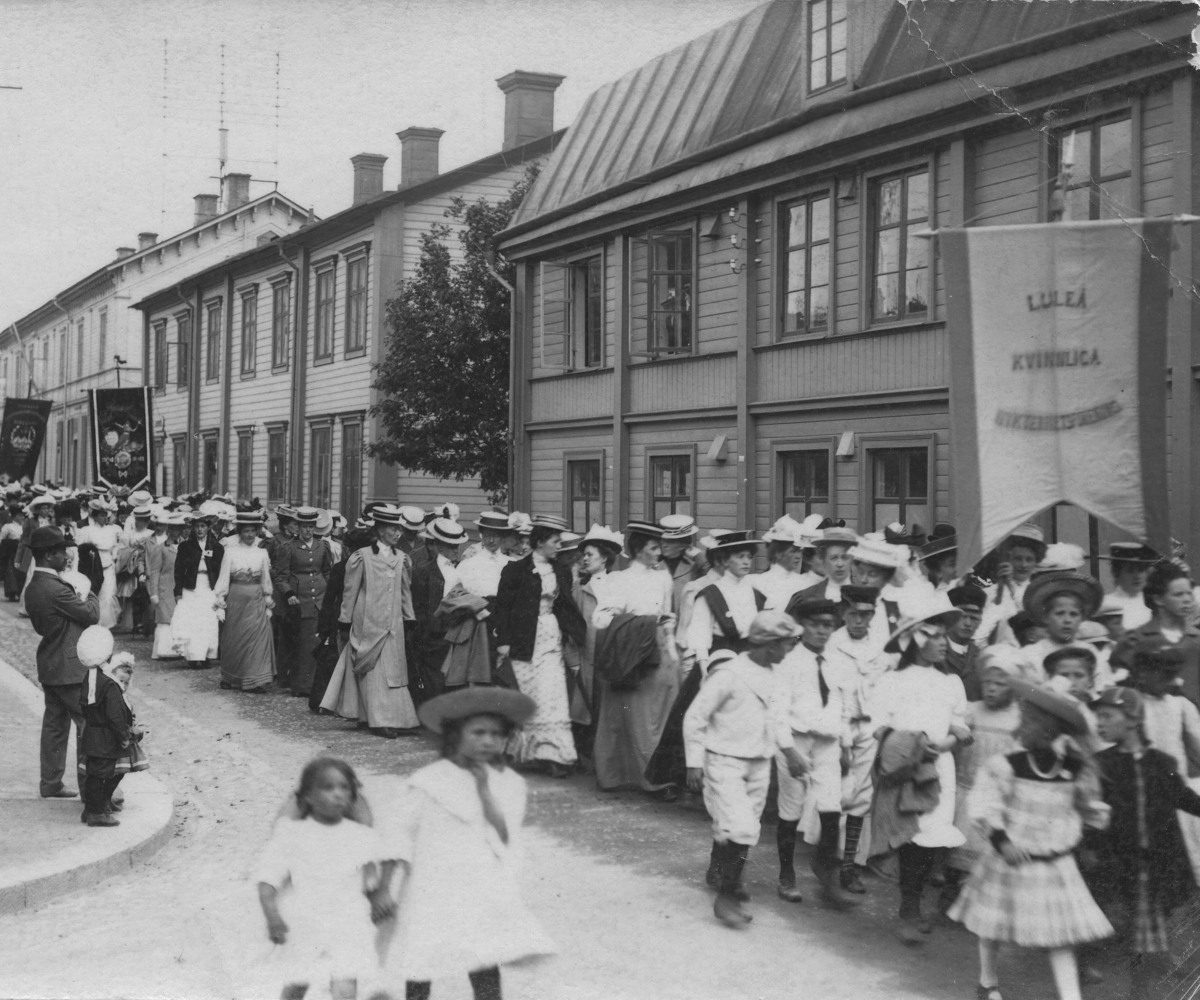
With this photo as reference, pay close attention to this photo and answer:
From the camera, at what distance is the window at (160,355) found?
128 ft

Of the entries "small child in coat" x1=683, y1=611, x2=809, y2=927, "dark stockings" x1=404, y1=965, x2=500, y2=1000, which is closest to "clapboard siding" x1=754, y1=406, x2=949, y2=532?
"small child in coat" x1=683, y1=611, x2=809, y2=927

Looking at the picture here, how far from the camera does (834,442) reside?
49.9 ft

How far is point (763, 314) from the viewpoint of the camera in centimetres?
1647

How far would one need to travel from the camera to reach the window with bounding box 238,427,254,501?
32.7 meters

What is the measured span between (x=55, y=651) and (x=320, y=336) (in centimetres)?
2187

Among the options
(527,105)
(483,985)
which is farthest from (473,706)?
(527,105)

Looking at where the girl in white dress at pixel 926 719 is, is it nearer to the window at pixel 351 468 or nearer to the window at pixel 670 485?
the window at pixel 670 485

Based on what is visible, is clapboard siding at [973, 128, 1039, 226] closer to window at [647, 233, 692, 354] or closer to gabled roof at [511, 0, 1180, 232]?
gabled roof at [511, 0, 1180, 232]

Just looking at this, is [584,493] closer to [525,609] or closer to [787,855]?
[525,609]

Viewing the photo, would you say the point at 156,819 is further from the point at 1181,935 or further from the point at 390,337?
the point at 390,337

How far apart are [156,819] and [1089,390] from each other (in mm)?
5395

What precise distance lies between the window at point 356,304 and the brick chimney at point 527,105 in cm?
434

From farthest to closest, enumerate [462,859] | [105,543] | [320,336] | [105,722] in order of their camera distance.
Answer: [320,336]
[105,543]
[105,722]
[462,859]

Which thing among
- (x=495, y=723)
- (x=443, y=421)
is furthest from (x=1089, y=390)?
(x=443, y=421)
